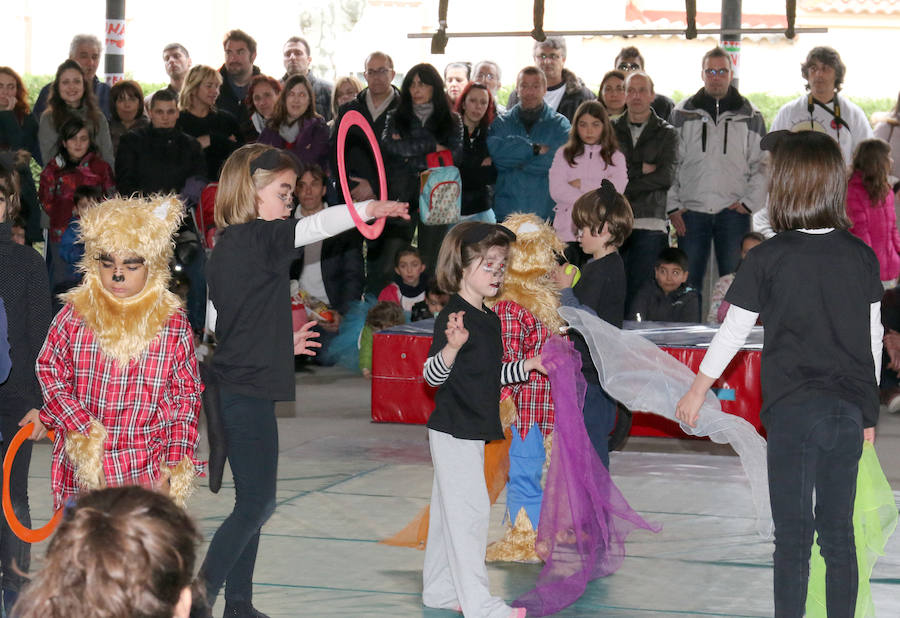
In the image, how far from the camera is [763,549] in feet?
18.5

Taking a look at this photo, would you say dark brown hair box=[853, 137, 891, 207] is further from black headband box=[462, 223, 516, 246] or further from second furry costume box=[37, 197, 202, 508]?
second furry costume box=[37, 197, 202, 508]

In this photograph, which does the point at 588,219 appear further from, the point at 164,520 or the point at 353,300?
the point at 353,300

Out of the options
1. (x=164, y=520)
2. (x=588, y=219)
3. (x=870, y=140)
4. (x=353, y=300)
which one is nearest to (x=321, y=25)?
(x=353, y=300)

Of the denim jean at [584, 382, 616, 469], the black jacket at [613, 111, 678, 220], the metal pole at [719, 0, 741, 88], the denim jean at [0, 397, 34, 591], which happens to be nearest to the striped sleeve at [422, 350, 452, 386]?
the denim jean at [584, 382, 616, 469]

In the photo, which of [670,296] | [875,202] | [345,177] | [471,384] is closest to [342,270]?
[670,296]

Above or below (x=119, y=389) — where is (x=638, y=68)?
above

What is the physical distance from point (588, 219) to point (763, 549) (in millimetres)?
1635

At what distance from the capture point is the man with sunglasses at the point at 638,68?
420 inches

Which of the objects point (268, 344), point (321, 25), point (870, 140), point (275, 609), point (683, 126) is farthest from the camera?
point (321, 25)

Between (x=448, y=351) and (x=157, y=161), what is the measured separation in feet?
19.8

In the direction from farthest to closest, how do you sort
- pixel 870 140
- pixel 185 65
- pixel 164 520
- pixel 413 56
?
pixel 413 56 < pixel 185 65 < pixel 870 140 < pixel 164 520

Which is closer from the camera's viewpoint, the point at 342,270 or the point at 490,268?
the point at 490,268

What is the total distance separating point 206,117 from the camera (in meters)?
10.5

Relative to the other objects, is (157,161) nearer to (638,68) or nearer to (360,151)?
(360,151)
